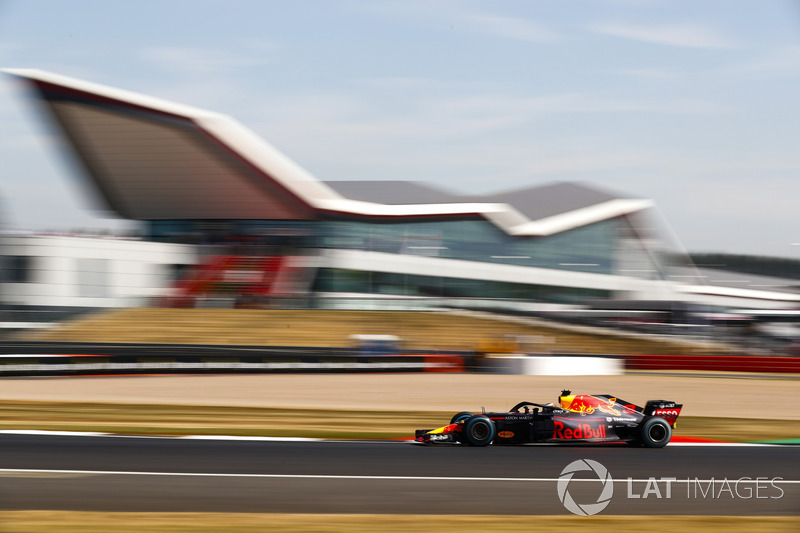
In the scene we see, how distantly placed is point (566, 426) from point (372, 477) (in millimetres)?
3387

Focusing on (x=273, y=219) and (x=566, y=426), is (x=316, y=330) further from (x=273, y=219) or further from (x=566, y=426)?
(x=566, y=426)

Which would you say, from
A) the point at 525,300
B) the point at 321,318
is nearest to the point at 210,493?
the point at 321,318

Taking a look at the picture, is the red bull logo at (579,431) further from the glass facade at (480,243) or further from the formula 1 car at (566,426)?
the glass facade at (480,243)

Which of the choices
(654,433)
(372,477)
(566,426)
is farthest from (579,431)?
(372,477)

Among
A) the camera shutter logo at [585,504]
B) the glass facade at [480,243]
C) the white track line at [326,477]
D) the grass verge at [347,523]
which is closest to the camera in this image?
the grass verge at [347,523]

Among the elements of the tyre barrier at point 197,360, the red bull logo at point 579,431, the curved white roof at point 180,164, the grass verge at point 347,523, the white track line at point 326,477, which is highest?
the curved white roof at point 180,164

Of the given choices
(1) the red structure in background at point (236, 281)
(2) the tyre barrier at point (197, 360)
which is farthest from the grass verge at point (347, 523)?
(1) the red structure in background at point (236, 281)

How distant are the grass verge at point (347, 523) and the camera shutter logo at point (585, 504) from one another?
319 mm

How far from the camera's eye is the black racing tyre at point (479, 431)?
439 inches

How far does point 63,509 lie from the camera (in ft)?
24.0

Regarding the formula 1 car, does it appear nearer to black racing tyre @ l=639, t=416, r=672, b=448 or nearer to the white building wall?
black racing tyre @ l=639, t=416, r=672, b=448

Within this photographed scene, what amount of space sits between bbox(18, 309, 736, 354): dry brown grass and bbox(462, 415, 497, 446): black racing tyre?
85.3 feet

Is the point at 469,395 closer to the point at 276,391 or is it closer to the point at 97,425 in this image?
the point at 276,391

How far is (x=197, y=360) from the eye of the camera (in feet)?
83.3
